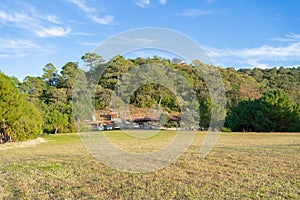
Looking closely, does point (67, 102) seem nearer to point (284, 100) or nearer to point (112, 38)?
point (284, 100)

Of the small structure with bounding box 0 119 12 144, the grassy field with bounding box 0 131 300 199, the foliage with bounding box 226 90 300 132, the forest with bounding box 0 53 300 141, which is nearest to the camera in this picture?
the grassy field with bounding box 0 131 300 199

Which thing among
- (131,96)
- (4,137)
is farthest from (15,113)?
(131,96)

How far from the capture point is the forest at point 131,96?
33.3 feet

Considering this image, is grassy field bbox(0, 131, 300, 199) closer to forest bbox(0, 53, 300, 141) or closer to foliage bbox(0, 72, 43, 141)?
forest bbox(0, 53, 300, 141)

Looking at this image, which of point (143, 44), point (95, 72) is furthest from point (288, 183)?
point (95, 72)

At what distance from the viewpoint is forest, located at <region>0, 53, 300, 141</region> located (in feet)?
33.3

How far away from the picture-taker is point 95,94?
11.6 metres

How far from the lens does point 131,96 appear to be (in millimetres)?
11438

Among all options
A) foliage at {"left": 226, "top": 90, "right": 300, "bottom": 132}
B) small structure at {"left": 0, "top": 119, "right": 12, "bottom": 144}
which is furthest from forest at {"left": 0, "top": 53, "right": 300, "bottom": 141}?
small structure at {"left": 0, "top": 119, "right": 12, "bottom": 144}

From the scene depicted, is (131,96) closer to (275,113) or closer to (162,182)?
(162,182)

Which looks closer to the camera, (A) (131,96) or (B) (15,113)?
(A) (131,96)

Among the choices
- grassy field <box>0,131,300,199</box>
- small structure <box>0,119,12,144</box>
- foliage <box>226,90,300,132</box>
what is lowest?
grassy field <box>0,131,300,199</box>

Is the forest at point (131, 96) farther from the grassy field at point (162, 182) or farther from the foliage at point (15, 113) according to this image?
the grassy field at point (162, 182)

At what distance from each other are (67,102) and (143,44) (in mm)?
28150
